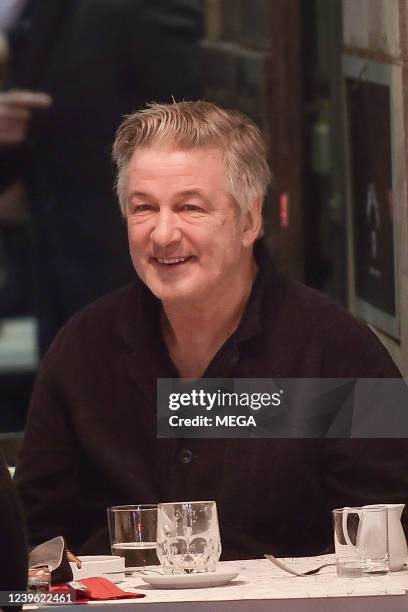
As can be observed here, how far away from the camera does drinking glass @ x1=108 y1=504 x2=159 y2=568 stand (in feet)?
8.84

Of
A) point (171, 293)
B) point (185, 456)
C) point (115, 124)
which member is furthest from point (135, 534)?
point (115, 124)

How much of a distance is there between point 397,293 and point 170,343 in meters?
0.79

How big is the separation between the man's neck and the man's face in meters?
0.04

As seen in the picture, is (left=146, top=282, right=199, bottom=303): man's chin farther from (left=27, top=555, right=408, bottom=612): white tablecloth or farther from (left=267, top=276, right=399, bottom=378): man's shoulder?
(left=27, top=555, right=408, bottom=612): white tablecloth

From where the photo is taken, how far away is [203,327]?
3.22 metres

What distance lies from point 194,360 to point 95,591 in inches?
36.7

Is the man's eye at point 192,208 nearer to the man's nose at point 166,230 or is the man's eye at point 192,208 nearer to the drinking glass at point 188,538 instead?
the man's nose at point 166,230

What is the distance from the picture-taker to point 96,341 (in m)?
3.27

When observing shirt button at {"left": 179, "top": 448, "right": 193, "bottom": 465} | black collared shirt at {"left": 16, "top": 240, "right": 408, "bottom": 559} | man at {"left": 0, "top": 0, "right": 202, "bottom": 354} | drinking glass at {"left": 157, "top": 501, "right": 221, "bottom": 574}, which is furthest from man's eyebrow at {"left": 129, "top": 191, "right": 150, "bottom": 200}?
man at {"left": 0, "top": 0, "right": 202, "bottom": 354}

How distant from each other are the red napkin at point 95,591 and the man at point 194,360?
2.16 ft

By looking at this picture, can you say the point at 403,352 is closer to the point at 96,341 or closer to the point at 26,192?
the point at 96,341

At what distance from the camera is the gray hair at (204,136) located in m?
3.13

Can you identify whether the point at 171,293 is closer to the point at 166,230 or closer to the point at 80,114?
the point at 166,230

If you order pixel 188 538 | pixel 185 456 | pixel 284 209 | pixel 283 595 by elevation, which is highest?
pixel 284 209
